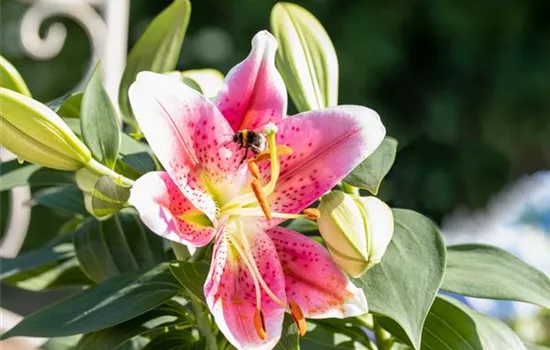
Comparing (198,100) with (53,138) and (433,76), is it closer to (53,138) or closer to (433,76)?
(53,138)

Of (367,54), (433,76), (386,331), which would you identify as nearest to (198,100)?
(386,331)

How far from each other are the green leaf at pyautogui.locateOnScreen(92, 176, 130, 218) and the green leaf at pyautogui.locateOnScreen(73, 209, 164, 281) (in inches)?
5.1

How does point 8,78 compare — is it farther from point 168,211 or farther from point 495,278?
point 495,278

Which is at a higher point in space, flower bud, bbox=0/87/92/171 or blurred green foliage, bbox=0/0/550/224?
flower bud, bbox=0/87/92/171

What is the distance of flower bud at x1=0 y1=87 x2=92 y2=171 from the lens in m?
0.42

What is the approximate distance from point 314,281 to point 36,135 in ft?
0.42

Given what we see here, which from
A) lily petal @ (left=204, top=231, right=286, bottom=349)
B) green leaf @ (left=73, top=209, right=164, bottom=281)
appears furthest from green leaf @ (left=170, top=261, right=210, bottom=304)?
green leaf @ (left=73, top=209, right=164, bottom=281)

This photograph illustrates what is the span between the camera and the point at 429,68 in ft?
9.37

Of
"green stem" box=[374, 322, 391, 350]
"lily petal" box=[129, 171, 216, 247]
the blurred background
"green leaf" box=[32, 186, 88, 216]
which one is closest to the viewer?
"lily petal" box=[129, 171, 216, 247]

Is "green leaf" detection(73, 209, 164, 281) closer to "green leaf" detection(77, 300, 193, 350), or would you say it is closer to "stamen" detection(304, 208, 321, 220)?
"green leaf" detection(77, 300, 193, 350)

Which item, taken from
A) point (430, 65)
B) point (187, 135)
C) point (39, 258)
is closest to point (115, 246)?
point (39, 258)

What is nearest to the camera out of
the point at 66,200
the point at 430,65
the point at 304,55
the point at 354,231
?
the point at 354,231

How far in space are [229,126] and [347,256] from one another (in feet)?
0.25

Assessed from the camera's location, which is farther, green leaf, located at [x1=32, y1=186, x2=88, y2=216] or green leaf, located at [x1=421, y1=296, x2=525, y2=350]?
green leaf, located at [x1=32, y1=186, x2=88, y2=216]
